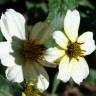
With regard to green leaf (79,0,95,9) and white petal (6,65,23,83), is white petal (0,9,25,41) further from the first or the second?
green leaf (79,0,95,9)

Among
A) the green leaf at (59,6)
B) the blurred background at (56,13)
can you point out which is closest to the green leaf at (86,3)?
the blurred background at (56,13)

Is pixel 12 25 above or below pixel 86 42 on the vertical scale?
above

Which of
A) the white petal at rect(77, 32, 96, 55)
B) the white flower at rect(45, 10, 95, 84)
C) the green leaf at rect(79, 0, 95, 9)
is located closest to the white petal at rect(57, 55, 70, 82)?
the white flower at rect(45, 10, 95, 84)

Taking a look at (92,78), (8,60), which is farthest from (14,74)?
(92,78)

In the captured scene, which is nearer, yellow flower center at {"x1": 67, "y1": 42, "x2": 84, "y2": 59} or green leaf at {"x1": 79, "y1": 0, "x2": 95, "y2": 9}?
yellow flower center at {"x1": 67, "y1": 42, "x2": 84, "y2": 59}

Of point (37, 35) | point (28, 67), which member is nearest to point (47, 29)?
point (37, 35)

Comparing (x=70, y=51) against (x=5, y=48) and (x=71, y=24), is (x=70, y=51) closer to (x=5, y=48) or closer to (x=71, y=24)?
(x=71, y=24)

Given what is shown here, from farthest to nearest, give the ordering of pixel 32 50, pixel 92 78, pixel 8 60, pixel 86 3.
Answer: pixel 86 3, pixel 92 78, pixel 32 50, pixel 8 60
